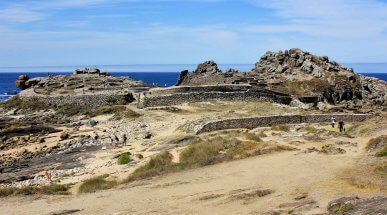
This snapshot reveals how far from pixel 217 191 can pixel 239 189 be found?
92cm

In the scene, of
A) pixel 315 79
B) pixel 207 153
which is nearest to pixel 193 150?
pixel 207 153

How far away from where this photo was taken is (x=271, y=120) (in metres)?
40.2

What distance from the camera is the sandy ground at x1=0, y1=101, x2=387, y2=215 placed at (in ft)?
61.2

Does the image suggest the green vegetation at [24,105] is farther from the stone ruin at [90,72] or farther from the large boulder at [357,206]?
the large boulder at [357,206]

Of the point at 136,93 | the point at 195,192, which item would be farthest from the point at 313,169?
the point at 136,93

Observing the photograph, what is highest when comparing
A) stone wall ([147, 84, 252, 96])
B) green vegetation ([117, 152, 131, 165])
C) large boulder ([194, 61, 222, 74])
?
large boulder ([194, 61, 222, 74])

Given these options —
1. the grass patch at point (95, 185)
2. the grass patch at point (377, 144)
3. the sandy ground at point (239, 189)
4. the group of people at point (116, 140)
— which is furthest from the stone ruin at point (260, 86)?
the grass patch at point (95, 185)

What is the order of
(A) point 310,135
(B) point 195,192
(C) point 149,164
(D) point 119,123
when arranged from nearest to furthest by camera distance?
1. (B) point 195,192
2. (C) point 149,164
3. (A) point 310,135
4. (D) point 119,123

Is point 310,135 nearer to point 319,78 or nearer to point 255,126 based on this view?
point 255,126

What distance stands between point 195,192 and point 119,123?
29.1m

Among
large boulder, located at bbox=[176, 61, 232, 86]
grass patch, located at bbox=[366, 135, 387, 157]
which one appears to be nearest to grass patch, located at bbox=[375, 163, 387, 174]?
grass patch, located at bbox=[366, 135, 387, 157]

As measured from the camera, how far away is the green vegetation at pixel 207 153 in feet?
86.9

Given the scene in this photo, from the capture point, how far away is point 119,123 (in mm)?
49562

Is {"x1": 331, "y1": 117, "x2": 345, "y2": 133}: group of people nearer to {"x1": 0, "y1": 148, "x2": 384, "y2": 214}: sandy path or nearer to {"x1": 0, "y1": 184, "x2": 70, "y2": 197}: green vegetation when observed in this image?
{"x1": 0, "y1": 148, "x2": 384, "y2": 214}: sandy path
